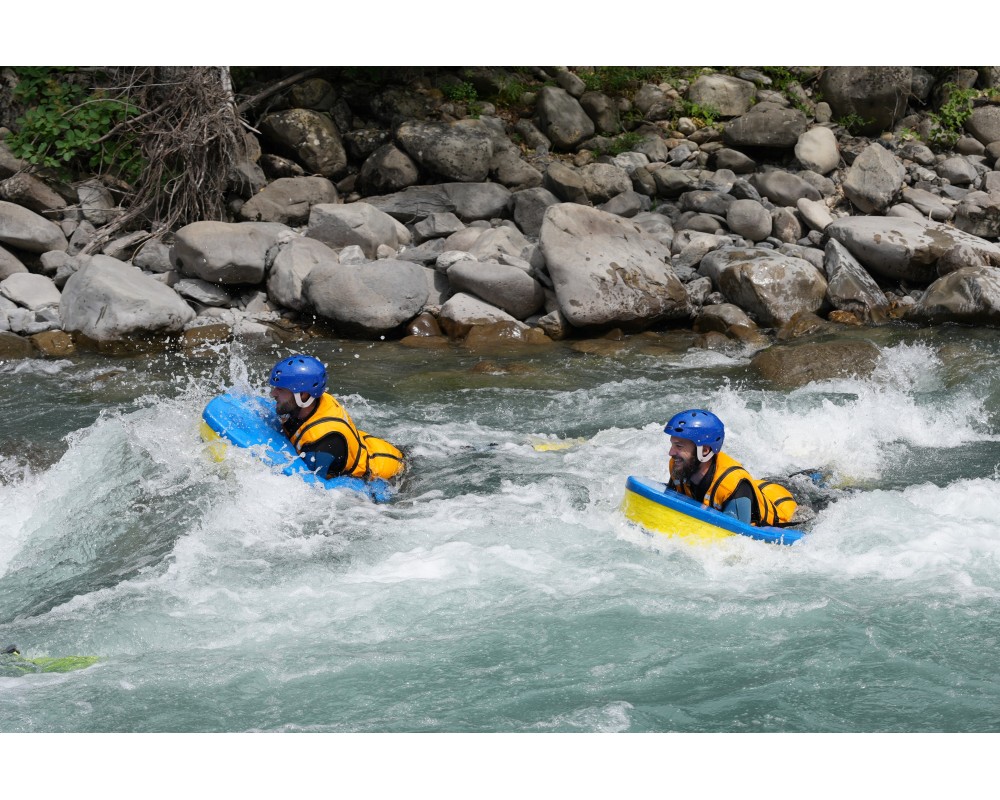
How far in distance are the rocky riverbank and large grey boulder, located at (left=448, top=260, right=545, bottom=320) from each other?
24mm

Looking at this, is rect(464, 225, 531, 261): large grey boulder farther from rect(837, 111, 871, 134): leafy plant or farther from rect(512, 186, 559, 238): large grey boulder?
rect(837, 111, 871, 134): leafy plant

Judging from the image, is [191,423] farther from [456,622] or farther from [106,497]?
[456,622]

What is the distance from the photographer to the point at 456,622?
214 inches

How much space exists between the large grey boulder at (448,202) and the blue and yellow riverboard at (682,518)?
7279mm

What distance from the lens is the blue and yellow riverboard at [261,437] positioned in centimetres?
657

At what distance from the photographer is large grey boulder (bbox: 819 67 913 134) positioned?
14.5 metres

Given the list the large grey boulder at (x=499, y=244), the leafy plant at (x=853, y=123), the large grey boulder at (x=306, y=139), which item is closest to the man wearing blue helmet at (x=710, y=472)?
the large grey boulder at (x=499, y=244)

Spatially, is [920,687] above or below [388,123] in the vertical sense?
below

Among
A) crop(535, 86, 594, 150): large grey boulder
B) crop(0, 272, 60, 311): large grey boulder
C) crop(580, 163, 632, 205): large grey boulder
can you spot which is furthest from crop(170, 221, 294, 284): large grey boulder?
crop(535, 86, 594, 150): large grey boulder

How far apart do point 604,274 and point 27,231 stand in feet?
20.9

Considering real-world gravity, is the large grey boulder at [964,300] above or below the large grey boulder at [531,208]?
below

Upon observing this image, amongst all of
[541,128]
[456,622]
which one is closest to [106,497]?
[456,622]

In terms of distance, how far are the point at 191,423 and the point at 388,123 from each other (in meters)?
7.78

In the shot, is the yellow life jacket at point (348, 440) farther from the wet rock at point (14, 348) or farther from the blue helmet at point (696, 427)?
the wet rock at point (14, 348)
